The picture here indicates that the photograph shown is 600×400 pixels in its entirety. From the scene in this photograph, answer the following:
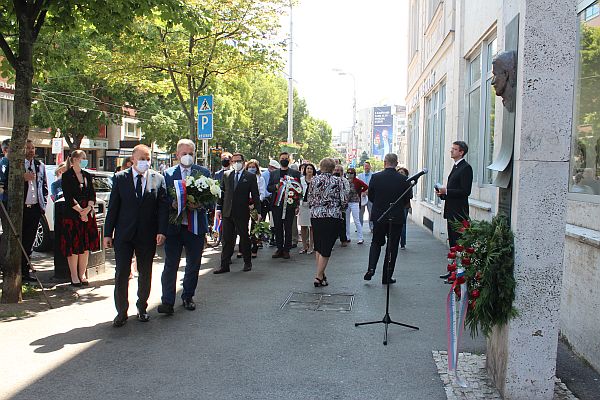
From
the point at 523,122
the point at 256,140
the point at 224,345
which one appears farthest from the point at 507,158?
the point at 256,140

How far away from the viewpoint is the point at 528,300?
14.2 feet

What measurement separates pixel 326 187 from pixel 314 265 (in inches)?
94.3

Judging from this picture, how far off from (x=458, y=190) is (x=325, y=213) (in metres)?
1.88

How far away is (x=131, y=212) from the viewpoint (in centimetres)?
641

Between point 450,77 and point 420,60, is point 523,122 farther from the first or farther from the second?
point 420,60

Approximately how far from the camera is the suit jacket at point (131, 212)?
6.40 m

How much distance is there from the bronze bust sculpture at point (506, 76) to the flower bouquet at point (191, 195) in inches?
137

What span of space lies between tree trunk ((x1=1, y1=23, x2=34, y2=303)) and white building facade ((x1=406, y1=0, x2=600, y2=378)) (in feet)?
17.9

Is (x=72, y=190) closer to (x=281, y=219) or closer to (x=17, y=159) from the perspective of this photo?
(x=17, y=159)

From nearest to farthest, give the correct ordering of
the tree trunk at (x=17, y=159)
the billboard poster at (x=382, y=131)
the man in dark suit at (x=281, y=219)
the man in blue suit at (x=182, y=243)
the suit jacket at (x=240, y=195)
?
the man in blue suit at (x=182, y=243)
the tree trunk at (x=17, y=159)
the suit jacket at (x=240, y=195)
the man in dark suit at (x=281, y=219)
the billboard poster at (x=382, y=131)

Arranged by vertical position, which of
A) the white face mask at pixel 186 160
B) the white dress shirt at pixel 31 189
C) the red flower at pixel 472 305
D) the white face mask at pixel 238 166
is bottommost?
the red flower at pixel 472 305

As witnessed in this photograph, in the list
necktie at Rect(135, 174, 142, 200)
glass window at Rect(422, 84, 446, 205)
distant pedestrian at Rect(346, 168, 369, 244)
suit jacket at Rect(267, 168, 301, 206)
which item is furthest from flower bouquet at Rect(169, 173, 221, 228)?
glass window at Rect(422, 84, 446, 205)

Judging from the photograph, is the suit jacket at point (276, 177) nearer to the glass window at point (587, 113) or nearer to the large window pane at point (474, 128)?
the large window pane at point (474, 128)

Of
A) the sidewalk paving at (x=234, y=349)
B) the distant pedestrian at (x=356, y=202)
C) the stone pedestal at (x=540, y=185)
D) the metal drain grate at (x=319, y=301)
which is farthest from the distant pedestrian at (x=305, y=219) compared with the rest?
the stone pedestal at (x=540, y=185)
